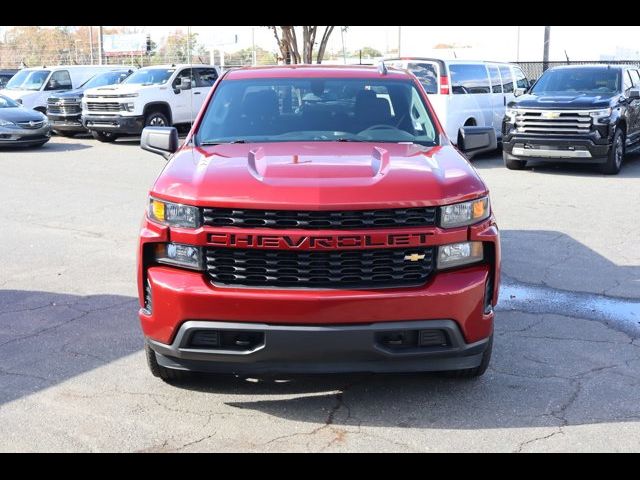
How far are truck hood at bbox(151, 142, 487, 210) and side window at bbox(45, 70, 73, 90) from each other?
1997 cm

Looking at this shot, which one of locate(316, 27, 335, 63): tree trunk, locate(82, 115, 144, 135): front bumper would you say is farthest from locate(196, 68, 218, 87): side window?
locate(316, 27, 335, 63): tree trunk

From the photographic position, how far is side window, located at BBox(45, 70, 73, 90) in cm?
2341

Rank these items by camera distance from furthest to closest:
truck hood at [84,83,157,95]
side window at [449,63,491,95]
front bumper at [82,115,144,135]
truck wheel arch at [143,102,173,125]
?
truck wheel arch at [143,102,173,125], truck hood at [84,83,157,95], front bumper at [82,115,144,135], side window at [449,63,491,95]

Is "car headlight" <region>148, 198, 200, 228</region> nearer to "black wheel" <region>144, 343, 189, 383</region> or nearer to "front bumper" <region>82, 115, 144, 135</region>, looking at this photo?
"black wheel" <region>144, 343, 189, 383</region>

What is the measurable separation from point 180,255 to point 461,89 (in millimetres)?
11956

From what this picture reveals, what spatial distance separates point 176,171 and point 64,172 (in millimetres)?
10648

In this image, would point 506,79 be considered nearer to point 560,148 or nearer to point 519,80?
point 519,80

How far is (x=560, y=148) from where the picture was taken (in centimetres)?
1379

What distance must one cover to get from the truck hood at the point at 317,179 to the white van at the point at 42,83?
19.3 metres

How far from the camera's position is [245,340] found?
4145mm

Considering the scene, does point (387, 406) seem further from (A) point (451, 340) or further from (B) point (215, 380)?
(B) point (215, 380)

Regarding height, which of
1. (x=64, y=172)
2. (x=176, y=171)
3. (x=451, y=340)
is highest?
(x=176, y=171)

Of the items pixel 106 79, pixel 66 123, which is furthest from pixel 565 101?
pixel 106 79
